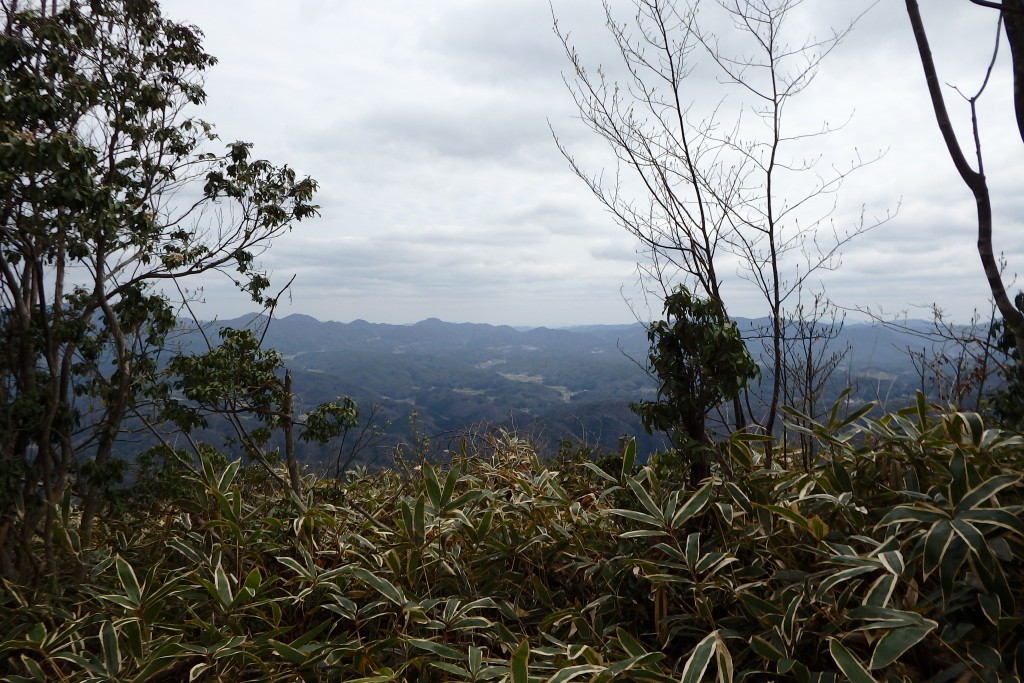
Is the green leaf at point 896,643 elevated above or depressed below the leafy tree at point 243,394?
below

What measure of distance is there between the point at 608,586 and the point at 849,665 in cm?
94

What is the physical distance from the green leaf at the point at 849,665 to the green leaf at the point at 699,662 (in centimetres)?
31

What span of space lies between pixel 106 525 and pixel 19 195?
2.11 metres

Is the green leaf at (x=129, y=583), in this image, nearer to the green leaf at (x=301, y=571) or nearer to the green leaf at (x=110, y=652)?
the green leaf at (x=110, y=652)

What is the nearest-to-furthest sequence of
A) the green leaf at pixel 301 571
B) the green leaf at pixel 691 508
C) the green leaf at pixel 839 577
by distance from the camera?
the green leaf at pixel 839 577
the green leaf at pixel 691 508
the green leaf at pixel 301 571

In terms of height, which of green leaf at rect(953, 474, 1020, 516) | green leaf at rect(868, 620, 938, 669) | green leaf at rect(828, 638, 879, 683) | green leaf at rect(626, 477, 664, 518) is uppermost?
green leaf at rect(953, 474, 1020, 516)

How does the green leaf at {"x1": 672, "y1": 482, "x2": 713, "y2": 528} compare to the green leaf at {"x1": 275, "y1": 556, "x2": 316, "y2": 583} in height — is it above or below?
above

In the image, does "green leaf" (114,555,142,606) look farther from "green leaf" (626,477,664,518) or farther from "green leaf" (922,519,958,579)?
"green leaf" (922,519,958,579)

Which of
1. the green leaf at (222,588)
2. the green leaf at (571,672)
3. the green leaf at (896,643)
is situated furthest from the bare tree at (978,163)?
the green leaf at (222,588)

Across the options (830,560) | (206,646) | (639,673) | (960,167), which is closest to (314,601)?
(206,646)

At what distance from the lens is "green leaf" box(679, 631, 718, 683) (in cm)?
156

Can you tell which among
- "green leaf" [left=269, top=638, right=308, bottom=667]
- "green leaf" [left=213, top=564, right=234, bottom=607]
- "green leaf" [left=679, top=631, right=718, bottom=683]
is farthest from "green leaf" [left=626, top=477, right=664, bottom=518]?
"green leaf" [left=213, top=564, right=234, bottom=607]

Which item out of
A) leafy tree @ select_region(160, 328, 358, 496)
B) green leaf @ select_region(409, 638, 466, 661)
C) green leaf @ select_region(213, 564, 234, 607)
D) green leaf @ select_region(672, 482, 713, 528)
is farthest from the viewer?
leafy tree @ select_region(160, 328, 358, 496)

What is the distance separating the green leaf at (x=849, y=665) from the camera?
1449mm
